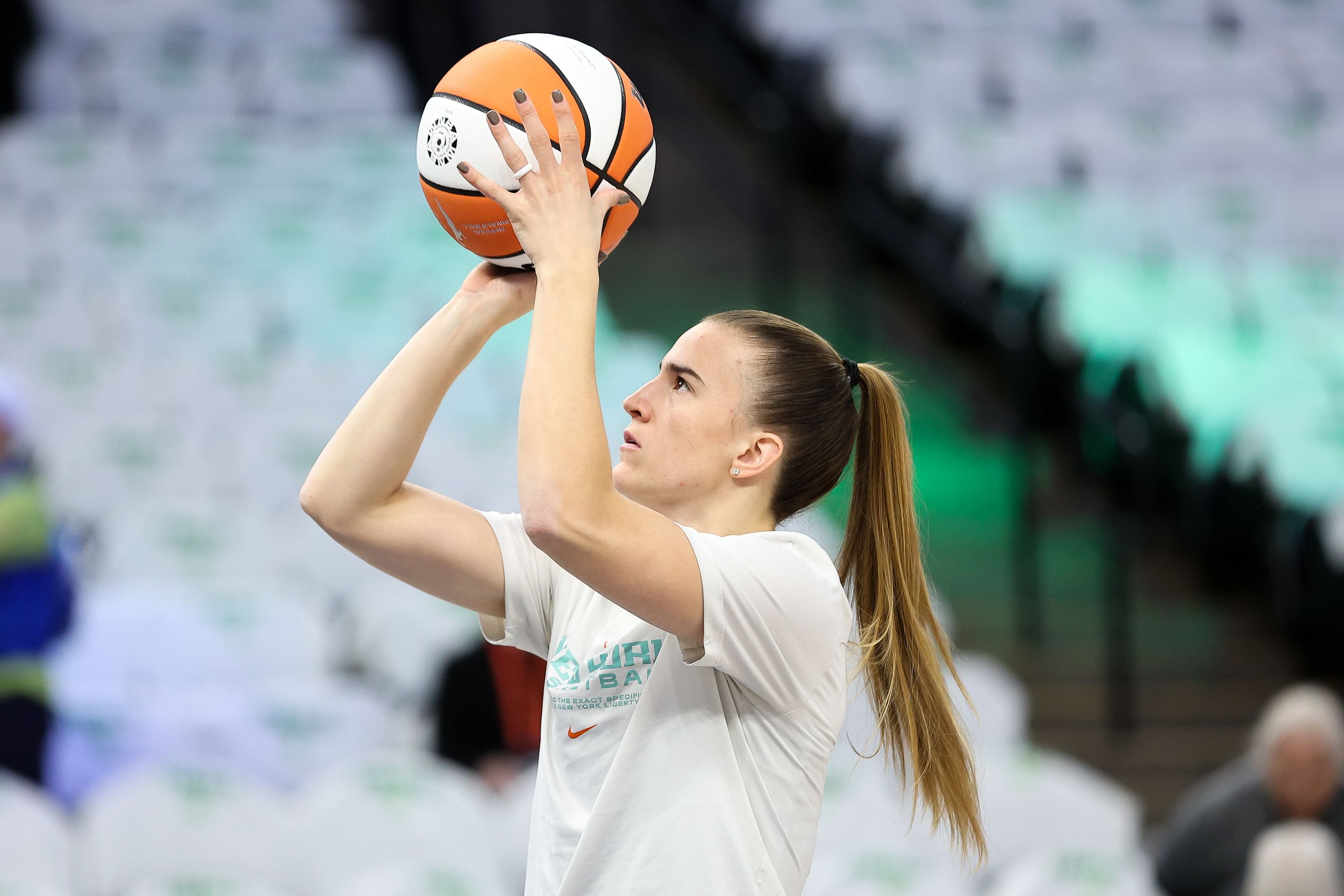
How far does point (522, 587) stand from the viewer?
175cm

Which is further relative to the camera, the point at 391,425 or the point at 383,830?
the point at 383,830

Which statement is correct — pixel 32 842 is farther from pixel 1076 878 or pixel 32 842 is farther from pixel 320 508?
pixel 1076 878

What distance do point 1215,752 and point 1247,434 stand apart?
1159 mm

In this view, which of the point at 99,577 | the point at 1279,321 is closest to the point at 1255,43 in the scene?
the point at 1279,321

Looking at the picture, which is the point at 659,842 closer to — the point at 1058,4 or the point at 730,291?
the point at 730,291

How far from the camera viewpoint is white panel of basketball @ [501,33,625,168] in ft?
5.42

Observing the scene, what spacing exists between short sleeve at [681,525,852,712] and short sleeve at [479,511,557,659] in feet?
0.75

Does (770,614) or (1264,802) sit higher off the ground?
(770,614)

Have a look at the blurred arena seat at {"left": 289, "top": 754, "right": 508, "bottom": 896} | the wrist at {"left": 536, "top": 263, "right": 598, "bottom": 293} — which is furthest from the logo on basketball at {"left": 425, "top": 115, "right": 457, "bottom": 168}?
the blurred arena seat at {"left": 289, "top": 754, "right": 508, "bottom": 896}

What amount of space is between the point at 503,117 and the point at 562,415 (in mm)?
365

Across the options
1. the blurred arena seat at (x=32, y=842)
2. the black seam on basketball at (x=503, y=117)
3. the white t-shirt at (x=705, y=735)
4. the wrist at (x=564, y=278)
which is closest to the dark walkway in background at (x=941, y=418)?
the white t-shirt at (x=705, y=735)

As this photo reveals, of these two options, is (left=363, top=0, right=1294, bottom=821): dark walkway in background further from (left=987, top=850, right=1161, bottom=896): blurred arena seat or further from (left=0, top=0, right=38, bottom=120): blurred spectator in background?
(left=0, top=0, right=38, bottom=120): blurred spectator in background

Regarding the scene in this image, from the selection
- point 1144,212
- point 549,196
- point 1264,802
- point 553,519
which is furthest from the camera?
point 1144,212

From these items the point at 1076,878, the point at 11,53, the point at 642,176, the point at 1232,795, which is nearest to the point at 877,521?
the point at 642,176
